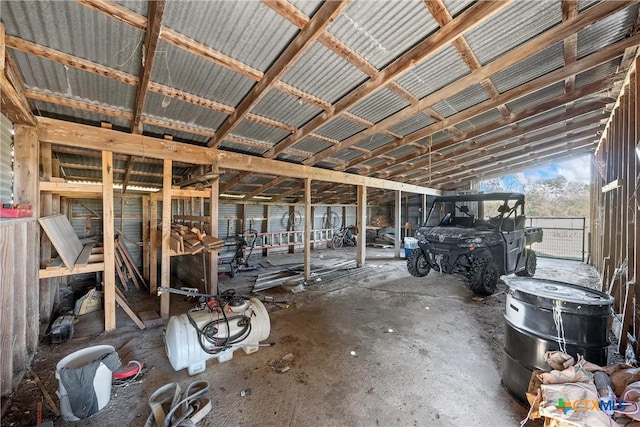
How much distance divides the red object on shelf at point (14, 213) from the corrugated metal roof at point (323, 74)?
2766 millimetres

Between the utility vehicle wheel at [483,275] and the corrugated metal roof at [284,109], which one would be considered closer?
the corrugated metal roof at [284,109]

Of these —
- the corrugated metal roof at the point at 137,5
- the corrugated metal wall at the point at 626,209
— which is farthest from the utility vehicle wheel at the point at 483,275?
the corrugated metal roof at the point at 137,5

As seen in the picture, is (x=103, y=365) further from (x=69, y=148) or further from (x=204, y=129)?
(x=69, y=148)

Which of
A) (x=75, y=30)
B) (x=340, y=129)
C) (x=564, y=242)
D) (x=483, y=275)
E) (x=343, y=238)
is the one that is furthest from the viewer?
(x=343, y=238)

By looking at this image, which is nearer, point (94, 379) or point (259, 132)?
point (94, 379)

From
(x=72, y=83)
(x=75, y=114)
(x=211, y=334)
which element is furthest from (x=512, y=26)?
(x=75, y=114)

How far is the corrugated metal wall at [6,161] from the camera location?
2.22 metres

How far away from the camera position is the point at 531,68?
3.05 meters

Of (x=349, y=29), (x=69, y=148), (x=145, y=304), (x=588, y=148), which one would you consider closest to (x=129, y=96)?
(x=69, y=148)

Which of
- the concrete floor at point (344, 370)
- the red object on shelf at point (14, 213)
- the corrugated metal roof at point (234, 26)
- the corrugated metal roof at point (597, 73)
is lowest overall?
the concrete floor at point (344, 370)

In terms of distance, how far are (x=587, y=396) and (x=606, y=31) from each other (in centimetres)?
355

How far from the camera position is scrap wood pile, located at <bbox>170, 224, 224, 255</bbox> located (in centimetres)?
338

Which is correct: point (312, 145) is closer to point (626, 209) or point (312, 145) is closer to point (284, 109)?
point (284, 109)

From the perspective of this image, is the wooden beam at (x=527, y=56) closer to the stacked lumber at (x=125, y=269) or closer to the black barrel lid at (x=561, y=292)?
the black barrel lid at (x=561, y=292)
